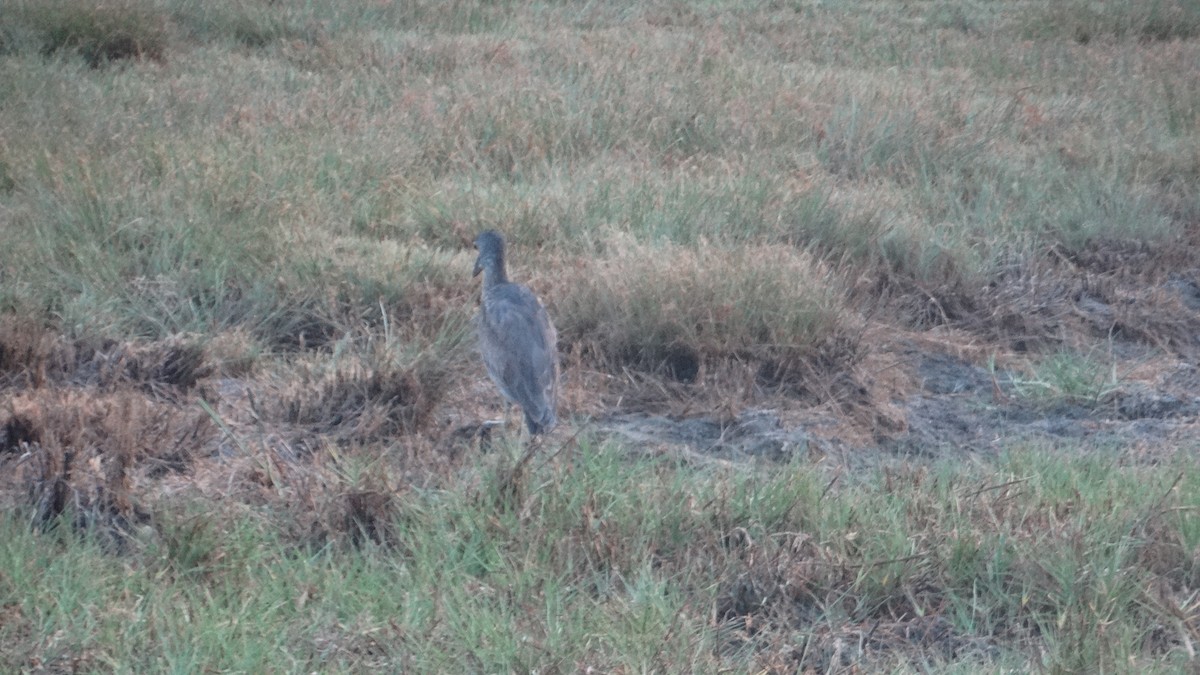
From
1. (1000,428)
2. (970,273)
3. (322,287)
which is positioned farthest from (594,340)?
(970,273)

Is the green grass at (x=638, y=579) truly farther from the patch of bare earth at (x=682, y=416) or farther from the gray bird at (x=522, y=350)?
the gray bird at (x=522, y=350)

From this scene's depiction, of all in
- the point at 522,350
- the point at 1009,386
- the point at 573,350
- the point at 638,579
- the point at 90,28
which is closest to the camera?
the point at 638,579

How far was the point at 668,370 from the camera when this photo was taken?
5523 mm

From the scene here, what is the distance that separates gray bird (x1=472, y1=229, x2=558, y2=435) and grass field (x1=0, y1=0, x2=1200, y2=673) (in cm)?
27

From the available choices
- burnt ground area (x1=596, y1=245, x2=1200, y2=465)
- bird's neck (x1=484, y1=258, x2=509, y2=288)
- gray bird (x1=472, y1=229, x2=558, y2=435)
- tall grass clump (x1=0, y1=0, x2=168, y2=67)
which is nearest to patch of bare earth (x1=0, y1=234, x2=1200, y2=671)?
burnt ground area (x1=596, y1=245, x2=1200, y2=465)

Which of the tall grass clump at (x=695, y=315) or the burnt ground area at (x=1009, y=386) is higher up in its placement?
the tall grass clump at (x=695, y=315)

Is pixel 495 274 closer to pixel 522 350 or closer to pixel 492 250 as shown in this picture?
pixel 492 250

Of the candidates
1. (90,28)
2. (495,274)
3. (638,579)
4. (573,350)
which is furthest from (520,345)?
(90,28)

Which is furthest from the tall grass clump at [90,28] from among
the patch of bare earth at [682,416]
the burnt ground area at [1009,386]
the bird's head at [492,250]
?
the burnt ground area at [1009,386]

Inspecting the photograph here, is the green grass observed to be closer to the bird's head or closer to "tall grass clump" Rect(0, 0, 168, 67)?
the bird's head

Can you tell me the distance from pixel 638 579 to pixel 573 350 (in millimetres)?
2068

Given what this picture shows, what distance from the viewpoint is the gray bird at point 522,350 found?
4543mm

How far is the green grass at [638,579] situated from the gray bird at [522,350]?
373 millimetres

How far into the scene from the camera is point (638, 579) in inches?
139
